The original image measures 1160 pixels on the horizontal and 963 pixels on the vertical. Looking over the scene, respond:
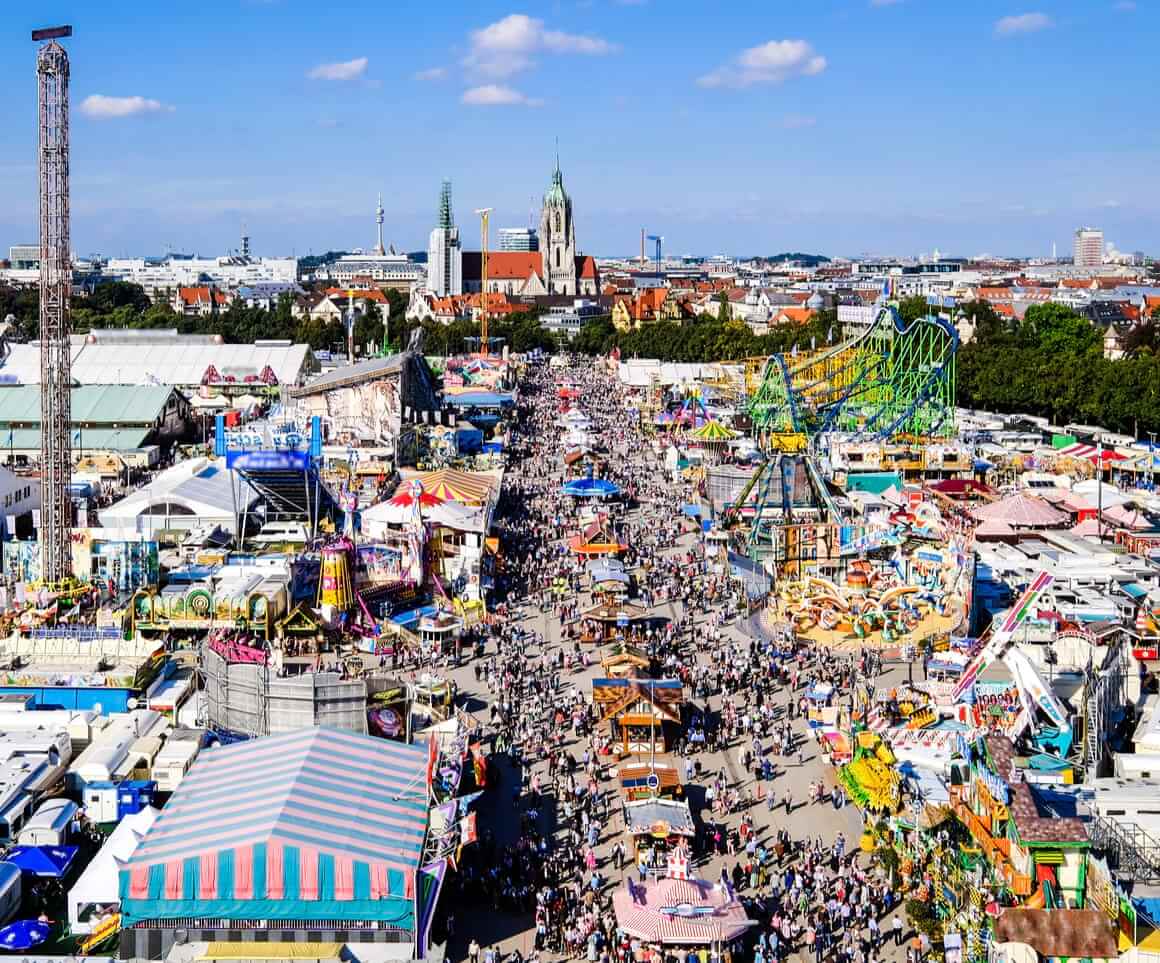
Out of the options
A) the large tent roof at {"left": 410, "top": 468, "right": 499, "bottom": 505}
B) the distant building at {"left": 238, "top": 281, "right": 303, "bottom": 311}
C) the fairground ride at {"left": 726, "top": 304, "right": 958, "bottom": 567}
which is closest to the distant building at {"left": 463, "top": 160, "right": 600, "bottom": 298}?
the distant building at {"left": 238, "top": 281, "right": 303, "bottom": 311}

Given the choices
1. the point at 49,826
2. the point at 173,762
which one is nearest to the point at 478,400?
the point at 173,762

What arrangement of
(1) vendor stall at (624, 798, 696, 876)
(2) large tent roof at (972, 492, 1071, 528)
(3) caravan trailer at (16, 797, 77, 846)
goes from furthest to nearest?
(2) large tent roof at (972, 492, 1071, 528)
(1) vendor stall at (624, 798, 696, 876)
(3) caravan trailer at (16, 797, 77, 846)

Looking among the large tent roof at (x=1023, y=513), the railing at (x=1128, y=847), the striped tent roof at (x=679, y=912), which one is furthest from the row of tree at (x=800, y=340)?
the striped tent roof at (x=679, y=912)

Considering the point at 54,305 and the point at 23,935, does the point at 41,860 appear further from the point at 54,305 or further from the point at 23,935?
the point at 54,305

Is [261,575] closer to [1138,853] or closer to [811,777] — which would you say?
[811,777]

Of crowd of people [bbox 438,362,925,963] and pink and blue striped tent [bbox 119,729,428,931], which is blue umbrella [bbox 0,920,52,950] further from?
A: crowd of people [bbox 438,362,925,963]

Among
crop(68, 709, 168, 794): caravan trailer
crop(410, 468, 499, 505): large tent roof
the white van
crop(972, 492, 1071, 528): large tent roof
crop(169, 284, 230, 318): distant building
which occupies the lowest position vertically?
crop(68, 709, 168, 794): caravan trailer
